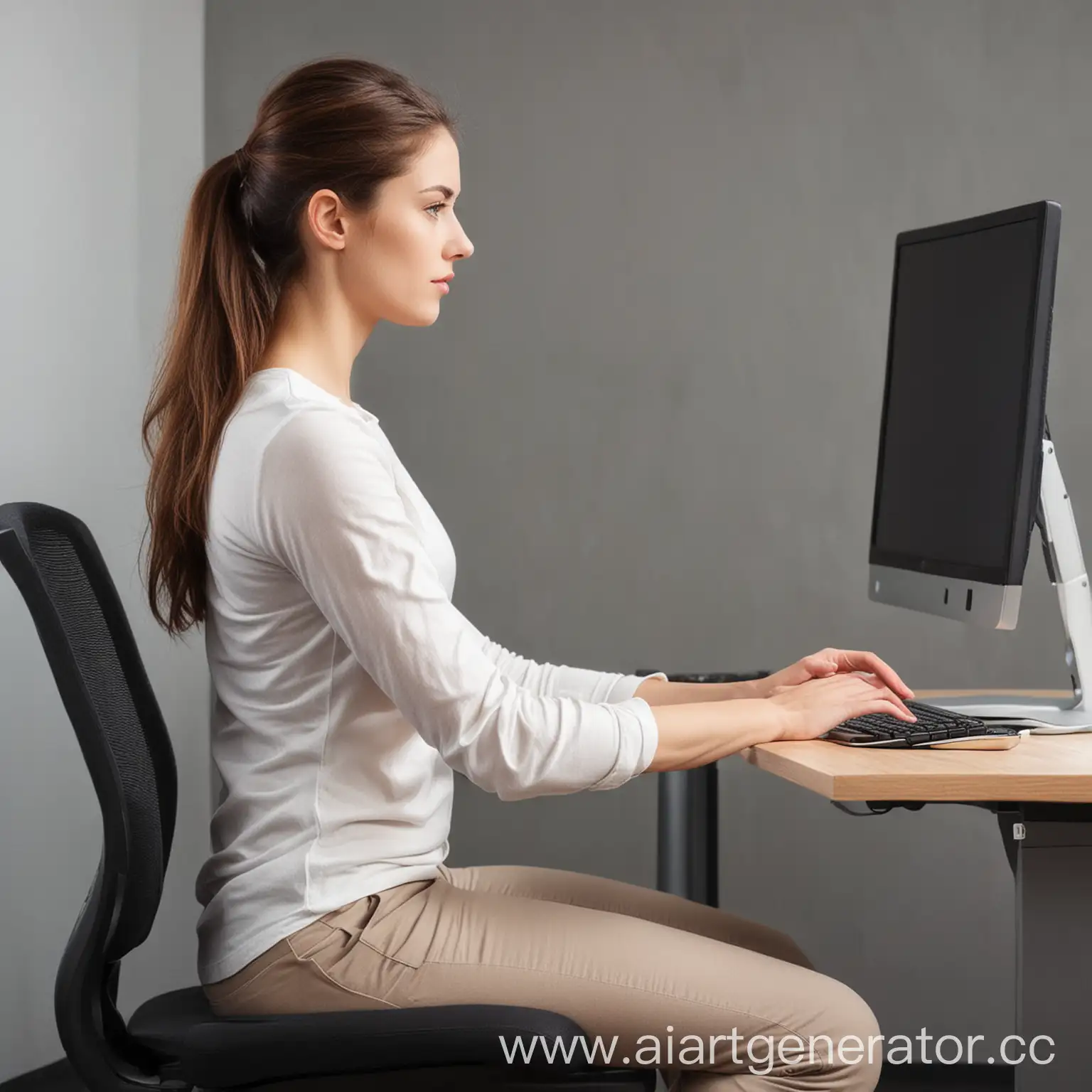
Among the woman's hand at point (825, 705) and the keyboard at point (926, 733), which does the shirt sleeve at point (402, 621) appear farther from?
the keyboard at point (926, 733)

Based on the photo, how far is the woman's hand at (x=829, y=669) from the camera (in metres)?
1.53

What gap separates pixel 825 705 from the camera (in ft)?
4.59

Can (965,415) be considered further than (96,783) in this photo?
Yes

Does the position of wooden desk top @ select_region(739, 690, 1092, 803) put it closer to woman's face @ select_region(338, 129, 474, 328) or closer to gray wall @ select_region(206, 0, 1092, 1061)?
woman's face @ select_region(338, 129, 474, 328)

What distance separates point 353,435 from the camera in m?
A: 1.20

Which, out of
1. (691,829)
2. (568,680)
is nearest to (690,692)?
(568,680)

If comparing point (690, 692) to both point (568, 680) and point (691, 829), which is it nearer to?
point (568, 680)

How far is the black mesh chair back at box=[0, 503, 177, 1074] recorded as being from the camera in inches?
43.9

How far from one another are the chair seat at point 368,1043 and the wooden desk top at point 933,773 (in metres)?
0.35

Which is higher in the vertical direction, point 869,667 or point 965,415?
point 965,415

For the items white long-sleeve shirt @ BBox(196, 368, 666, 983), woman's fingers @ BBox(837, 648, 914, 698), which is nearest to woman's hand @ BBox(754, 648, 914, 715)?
woman's fingers @ BBox(837, 648, 914, 698)

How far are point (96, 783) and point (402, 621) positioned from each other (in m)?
0.31

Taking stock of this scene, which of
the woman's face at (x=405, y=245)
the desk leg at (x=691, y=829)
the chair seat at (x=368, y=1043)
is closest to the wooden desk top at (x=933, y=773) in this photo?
the chair seat at (x=368, y=1043)

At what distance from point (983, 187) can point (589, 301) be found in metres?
0.85
